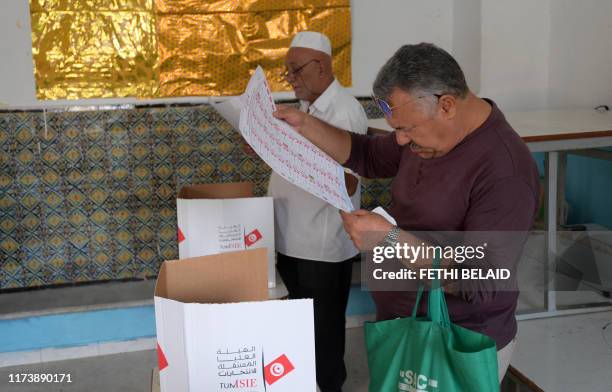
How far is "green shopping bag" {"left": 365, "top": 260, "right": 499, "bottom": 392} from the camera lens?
1417 millimetres

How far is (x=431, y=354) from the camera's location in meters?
1.49

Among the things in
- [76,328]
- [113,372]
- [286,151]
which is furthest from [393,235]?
[76,328]

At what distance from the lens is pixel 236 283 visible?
1510 mm

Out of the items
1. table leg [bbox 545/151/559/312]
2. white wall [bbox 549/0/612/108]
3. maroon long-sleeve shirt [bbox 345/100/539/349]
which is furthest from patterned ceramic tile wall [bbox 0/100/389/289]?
maroon long-sleeve shirt [bbox 345/100/539/349]

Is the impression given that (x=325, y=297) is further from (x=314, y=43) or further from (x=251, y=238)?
(x=314, y=43)

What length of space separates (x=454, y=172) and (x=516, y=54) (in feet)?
9.80

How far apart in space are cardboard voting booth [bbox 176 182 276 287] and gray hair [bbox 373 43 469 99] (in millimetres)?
950

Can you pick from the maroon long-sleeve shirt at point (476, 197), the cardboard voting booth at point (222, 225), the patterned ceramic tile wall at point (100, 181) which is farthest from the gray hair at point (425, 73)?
the patterned ceramic tile wall at point (100, 181)

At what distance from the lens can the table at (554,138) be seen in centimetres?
261

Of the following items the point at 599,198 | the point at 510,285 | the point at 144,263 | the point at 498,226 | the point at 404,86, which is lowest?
the point at 144,263

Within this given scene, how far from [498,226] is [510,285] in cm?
22

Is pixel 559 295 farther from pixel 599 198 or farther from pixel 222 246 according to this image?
pixel 222 246

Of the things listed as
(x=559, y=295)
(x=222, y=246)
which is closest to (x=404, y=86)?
(x=222, y=246)

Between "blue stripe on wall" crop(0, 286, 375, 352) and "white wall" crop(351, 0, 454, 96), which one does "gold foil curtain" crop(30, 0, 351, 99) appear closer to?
"white wall" crop(351, 0, 454, 96)
